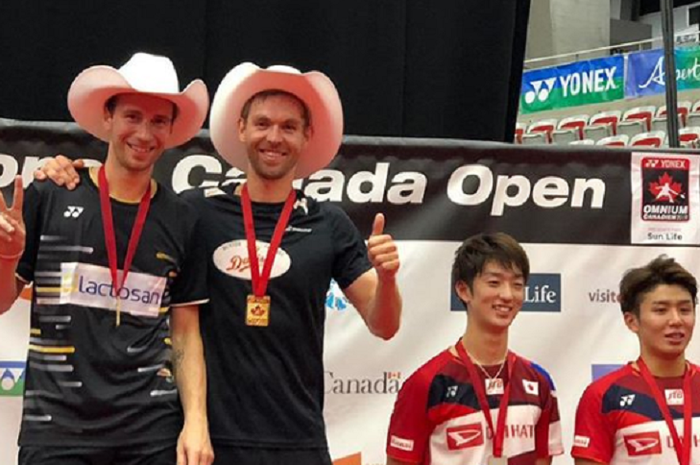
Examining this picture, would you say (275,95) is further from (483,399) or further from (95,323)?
(483,399)

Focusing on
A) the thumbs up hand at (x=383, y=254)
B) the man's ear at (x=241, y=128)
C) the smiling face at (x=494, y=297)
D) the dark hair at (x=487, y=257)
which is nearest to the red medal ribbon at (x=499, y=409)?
the smiling face at (x=494, y=297)

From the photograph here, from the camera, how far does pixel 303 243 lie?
1.98m

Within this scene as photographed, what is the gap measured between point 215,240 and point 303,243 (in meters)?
0.18

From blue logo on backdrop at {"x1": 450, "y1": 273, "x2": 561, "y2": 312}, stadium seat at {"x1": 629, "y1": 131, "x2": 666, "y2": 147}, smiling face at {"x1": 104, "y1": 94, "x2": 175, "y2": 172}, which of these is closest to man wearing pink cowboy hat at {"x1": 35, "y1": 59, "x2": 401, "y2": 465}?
smiling face at {"x1": 104, "y1": 94, "x2": 175, "y2": 172}

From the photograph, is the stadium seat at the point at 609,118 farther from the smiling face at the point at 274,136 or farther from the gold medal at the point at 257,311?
the gold medal at the point at 257,311

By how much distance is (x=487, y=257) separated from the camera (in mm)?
2439

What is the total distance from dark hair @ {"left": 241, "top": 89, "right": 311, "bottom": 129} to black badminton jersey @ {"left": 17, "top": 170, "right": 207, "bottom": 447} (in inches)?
11.2

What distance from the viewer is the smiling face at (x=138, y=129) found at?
6.10 ft

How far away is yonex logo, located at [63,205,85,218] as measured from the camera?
182 centimetres

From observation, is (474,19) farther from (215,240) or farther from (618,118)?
(618,118)

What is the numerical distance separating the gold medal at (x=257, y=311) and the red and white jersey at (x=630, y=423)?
932 mm

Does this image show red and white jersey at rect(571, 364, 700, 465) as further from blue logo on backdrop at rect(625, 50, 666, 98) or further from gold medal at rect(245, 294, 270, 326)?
blue logo on backdrop at rect(625, 50, 666, 98)

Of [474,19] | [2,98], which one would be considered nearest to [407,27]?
[474,19]

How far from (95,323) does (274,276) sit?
355mm
